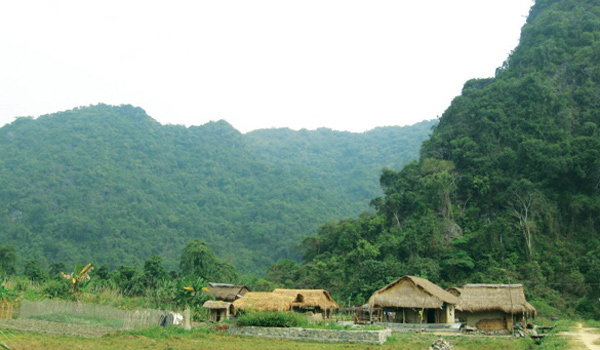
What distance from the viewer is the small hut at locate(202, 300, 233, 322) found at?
3541 centimetres

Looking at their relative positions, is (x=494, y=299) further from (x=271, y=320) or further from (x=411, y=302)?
(x=271, y=320)

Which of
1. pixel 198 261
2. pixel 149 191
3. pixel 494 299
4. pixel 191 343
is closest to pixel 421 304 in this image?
pixel 494 299

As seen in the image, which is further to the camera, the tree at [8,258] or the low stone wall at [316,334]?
the tree at [8,258]

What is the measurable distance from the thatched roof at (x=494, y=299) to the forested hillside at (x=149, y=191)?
41.4 meters

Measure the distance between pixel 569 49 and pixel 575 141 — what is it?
14.3m

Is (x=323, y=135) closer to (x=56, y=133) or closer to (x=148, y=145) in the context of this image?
(x=148, y=145)

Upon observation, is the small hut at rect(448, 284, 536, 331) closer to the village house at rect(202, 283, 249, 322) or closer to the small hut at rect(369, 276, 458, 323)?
the small hut at rect(369, 276, 458, 323)

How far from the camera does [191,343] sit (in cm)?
1923

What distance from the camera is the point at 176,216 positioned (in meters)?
81.6

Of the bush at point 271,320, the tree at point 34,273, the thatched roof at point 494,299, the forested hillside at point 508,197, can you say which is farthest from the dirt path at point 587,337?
the tree at point 34,273

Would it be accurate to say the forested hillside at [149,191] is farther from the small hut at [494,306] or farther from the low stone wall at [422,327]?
the small hut at [494,306]

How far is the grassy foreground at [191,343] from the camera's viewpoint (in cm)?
1748

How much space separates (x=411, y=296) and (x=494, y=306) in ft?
17.4

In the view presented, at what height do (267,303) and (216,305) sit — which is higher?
(267,303)
